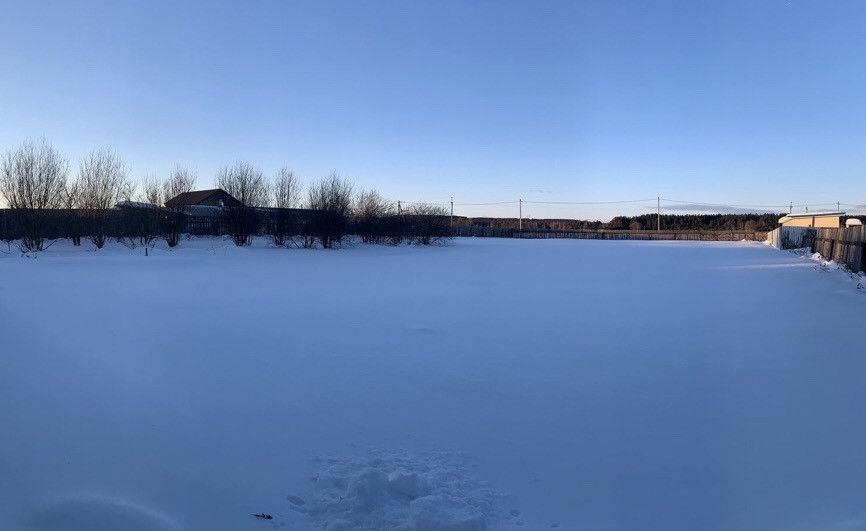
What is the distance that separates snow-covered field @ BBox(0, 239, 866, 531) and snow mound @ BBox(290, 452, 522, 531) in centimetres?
1

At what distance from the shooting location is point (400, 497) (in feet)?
9.02

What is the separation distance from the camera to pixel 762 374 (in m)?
4.85

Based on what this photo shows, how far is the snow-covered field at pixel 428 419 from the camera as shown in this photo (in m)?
2.63

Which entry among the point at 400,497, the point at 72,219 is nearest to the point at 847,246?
the point at 400,497

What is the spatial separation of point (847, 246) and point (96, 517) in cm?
1683

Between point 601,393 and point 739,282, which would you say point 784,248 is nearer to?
point 739,282

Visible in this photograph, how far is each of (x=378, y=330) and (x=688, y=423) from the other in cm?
387

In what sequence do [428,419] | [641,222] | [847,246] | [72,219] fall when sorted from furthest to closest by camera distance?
[641,222] → [72,219] → [847,246] → [428,419]

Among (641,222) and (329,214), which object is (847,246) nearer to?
(329,214)

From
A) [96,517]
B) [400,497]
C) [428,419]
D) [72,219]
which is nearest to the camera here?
[96,517]

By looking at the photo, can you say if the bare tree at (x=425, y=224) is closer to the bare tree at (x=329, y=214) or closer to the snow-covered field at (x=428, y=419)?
the bare tree at (x=329, y=214)

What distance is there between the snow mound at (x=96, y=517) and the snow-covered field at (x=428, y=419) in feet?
0.04

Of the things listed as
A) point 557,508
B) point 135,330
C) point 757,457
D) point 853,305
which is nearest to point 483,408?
point 557,508

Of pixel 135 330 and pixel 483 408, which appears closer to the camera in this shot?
pixel 483 408
